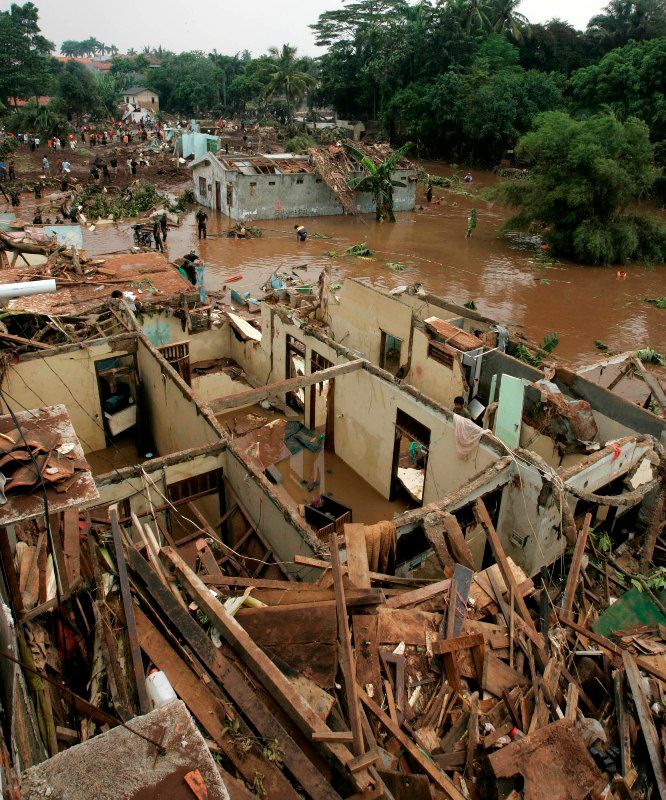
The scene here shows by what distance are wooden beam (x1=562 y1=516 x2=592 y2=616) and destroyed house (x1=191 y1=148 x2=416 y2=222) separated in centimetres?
3172

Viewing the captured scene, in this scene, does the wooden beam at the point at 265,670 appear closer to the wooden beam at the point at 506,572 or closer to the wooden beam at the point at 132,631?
the wooden beam at the point at 132,631

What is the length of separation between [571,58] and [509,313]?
147 ft

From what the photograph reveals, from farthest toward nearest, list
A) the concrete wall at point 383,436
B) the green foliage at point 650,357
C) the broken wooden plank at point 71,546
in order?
the green foliage at point 650,357 → the concrete wall at point 383,436 → the broken wooden plank at point 71,546

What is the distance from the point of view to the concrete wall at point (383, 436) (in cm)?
1038

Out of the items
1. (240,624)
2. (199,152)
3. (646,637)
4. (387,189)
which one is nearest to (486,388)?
(646,637)

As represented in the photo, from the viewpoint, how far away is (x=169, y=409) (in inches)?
487

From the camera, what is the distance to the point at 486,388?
1310cm

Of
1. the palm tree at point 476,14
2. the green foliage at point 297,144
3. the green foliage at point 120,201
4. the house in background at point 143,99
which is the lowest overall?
the green foliage at point 120,201

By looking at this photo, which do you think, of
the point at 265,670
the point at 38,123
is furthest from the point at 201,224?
the point at 38,123

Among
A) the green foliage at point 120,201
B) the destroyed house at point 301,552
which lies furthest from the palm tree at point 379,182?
the destroyed house at point 301,552

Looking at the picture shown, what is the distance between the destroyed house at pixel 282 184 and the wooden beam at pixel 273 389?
2641 cm

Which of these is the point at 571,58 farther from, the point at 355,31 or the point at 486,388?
the point at 486,388

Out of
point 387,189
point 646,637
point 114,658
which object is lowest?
point 646,637

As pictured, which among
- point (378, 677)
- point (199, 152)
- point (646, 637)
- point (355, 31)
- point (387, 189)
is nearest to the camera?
point (378, 677)
